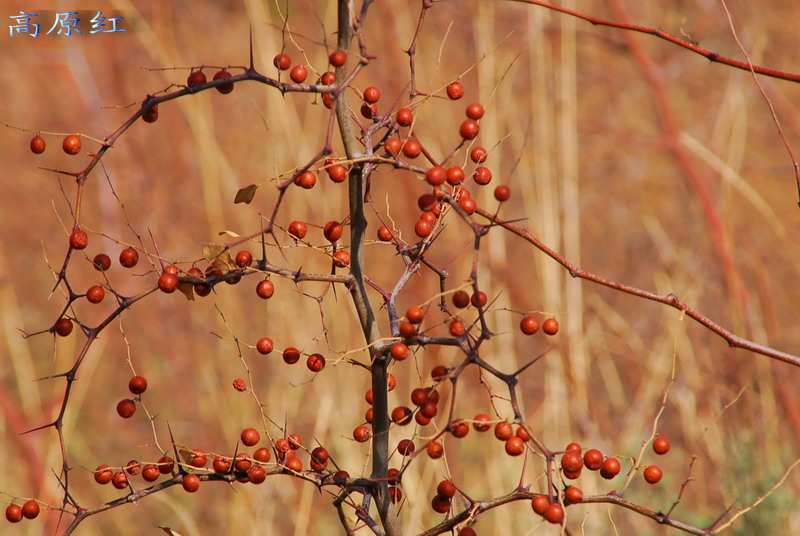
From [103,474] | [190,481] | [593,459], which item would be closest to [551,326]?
[593,459]

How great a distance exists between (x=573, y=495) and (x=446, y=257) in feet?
8.34

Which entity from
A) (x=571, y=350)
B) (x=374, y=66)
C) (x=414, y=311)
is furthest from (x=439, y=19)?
(x=414, y=311)

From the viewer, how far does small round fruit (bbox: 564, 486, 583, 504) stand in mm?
909

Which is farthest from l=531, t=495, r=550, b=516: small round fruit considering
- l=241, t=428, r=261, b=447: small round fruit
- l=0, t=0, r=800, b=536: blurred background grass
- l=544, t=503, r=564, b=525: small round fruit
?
l=0, t=0, r=800, b=536: blurred background grass

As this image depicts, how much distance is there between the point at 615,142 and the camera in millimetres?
4578

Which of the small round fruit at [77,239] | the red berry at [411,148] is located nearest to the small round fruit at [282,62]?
the red berry at [411,148]

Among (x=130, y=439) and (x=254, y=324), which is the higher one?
(x=254, y=324)

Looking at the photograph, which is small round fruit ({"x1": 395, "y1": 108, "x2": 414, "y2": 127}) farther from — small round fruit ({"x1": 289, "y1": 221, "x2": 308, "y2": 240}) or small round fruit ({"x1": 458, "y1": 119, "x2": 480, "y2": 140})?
small round fruit ({"x1": 289, "y1": 221, "x2": 308, "y2": 240})

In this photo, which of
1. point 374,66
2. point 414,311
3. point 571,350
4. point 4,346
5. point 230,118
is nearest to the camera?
point 414,311

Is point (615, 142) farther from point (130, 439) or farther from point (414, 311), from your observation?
point (414, 311)

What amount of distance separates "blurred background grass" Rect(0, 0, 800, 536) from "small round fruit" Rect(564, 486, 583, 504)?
57 cm

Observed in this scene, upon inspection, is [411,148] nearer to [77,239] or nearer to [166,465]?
[77,239]

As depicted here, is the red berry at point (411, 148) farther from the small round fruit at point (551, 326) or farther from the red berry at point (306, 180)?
the small round fruit at point (551, 326)

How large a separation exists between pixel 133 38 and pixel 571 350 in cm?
275
